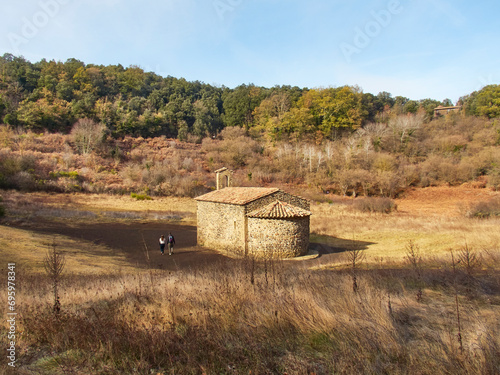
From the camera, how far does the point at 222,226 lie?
864 inches

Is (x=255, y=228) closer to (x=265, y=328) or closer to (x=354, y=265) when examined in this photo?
(x=354, y=265)

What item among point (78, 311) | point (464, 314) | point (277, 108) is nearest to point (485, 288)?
point (464, 314)

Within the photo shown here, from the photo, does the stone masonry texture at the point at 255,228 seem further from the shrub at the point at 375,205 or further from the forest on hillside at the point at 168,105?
the forest on hillside at the point at 168,105

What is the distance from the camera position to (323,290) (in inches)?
306

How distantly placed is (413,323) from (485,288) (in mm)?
4116

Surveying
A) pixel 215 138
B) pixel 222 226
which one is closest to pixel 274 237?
pixel 222 226

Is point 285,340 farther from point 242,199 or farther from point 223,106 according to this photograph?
point 223,106

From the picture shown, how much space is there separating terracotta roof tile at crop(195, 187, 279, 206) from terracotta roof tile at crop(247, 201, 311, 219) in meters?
0.82

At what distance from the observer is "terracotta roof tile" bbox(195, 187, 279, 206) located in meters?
20.6

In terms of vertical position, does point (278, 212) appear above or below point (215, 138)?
below

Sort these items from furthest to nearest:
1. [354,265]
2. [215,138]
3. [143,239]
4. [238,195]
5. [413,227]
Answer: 1. [215,138]
2. [413,227]
3. [143,239]
4. [238,195]
5. [354,265]

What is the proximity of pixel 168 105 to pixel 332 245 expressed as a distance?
66282mm

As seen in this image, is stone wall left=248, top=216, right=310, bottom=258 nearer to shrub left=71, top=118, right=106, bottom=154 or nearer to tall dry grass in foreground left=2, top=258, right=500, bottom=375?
tall dry grass in foreground left=2, top=258, right=500, bottom=375

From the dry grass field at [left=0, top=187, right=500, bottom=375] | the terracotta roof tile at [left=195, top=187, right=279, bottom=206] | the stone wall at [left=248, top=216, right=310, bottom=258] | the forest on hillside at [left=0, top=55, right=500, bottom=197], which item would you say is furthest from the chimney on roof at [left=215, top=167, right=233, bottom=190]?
the forest on hillside at [left=0, top=55, right=500, bottom=197]
